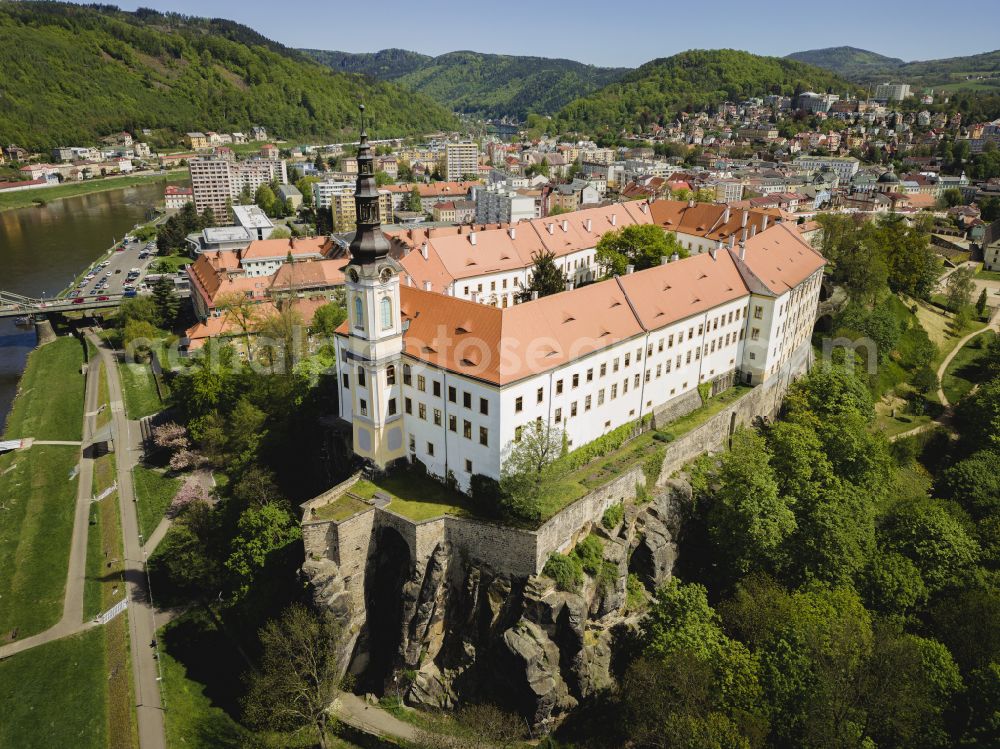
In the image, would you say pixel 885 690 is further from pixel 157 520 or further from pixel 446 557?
pixel 157 520

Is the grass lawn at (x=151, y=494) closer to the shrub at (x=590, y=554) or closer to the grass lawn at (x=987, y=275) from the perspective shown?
the shrub at (x=590, y=554)

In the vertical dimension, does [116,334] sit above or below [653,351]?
below

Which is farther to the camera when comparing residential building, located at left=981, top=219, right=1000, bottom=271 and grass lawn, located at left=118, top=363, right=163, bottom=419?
residential building, located at left=981, top=219, right=1000, bottom=271

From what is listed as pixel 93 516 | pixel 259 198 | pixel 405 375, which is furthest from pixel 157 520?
pixel 259 198

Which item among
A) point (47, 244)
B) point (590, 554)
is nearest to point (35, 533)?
point (590, 554)

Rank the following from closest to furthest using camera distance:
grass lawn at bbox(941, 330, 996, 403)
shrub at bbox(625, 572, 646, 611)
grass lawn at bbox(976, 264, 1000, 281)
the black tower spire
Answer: the black tower spire, shrub at bbox(625, 572, 646, 611), grass lawn at bbox(941, 330, 996, 403), grass lawn at bbox(976, 264, 1000, 281)

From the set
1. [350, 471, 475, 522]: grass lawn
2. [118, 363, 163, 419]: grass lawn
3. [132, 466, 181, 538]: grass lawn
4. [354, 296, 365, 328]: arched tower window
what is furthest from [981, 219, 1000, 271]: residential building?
[118, 363, 163, 419]: grass lawn

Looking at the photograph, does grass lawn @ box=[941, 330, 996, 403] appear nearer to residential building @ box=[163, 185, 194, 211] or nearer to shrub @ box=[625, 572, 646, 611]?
shrub @ box=[625, 572, 646, 611]
